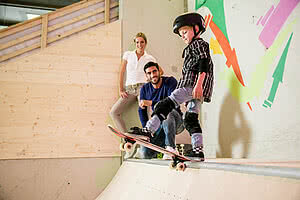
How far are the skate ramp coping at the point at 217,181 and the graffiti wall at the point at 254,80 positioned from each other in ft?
2.07

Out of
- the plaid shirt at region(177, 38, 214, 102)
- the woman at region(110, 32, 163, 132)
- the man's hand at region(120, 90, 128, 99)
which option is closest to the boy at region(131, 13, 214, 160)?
the plaid shirt at region(177, 38, 214, 102)

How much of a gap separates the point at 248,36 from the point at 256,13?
0.70ft

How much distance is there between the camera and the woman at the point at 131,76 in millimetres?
3486

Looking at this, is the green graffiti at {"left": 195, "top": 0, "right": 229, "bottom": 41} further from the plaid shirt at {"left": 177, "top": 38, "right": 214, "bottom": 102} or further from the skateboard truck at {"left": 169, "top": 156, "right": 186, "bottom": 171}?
the skateboard truck at {"left": 169, "top": 156, "right": 186, "bottom": 171}

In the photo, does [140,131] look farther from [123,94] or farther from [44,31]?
[44,31]

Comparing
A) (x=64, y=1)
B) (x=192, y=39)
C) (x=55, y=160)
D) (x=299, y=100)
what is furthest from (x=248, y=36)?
(x=64, y=1)

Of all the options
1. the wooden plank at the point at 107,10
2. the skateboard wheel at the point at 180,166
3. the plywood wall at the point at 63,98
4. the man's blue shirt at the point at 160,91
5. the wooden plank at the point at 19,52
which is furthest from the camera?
the wooden plank at the point at 107,10

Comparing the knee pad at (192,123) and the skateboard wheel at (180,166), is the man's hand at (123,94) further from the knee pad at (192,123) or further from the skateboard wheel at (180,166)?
the skateboard wheel at (180,166)

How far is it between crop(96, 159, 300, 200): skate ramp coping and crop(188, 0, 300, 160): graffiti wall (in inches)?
24.8

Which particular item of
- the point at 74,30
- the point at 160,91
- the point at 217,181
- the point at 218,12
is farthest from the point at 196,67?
the point at 74,30

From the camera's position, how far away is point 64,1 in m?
5.49

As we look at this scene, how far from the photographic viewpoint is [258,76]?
2.46 meters

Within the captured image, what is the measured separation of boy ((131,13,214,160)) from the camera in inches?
80.4

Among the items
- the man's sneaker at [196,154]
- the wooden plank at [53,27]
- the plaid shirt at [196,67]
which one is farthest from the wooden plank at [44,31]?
the man's sneaker at [196,154]
